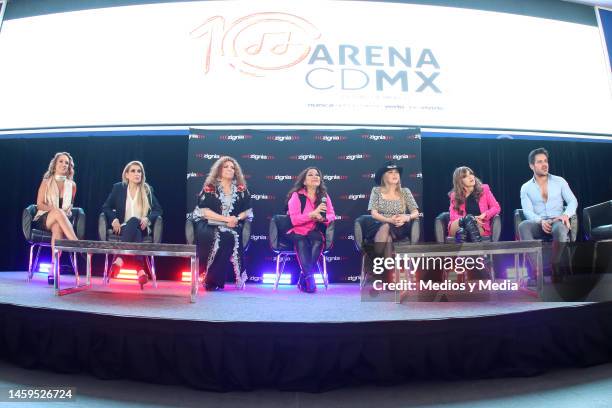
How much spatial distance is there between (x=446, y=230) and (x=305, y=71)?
2.08 m

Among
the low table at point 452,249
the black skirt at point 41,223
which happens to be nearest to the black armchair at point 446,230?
the low table at point 452,249

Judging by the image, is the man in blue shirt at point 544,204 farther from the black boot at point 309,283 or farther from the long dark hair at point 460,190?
the black boot at point 309,283

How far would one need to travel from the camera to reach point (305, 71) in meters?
3.96

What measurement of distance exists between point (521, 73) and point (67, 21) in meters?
4.85

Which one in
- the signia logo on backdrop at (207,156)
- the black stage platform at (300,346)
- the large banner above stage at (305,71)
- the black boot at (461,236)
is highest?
the large banner above stage at (305,71)

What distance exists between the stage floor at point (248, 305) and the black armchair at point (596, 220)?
5.05 ft

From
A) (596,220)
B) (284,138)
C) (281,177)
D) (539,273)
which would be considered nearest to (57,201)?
(281,177)

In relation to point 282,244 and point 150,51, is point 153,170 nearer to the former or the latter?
point 150,51

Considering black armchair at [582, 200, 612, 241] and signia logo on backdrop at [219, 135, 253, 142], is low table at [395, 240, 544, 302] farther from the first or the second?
signia logo on backdrop at [219, 135, 253, 142]

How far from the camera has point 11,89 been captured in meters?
4.16

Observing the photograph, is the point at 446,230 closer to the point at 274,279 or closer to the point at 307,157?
the point at 307,157

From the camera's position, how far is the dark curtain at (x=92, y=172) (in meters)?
4.31

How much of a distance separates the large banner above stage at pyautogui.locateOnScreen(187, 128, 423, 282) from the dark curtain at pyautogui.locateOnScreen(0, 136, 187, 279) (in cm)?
45

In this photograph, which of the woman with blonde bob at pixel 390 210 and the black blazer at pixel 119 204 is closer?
the woman with blonde bob at pixel 390 210
